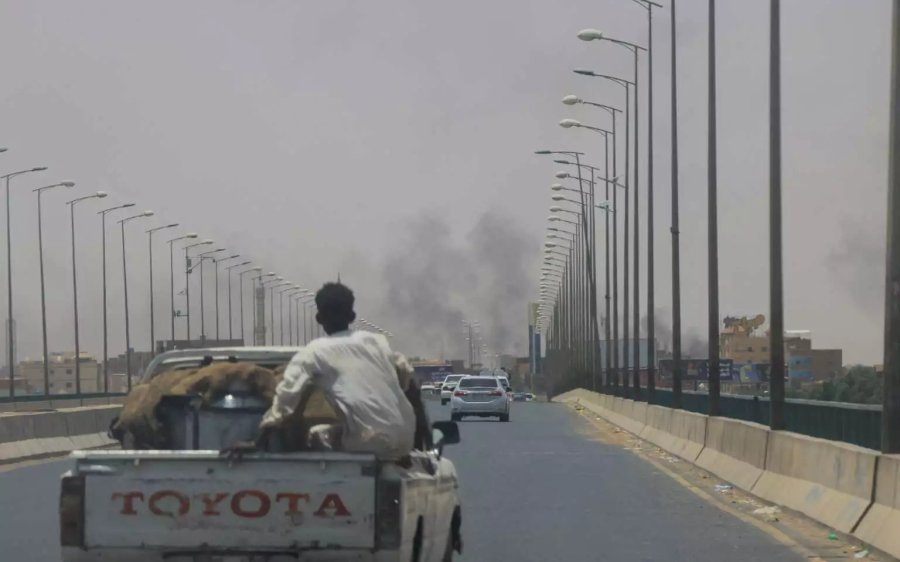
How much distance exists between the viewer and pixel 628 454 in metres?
36.9

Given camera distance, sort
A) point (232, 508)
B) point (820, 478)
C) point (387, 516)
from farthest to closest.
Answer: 1. point (820, 478)
2. point (232, 508)
3. point (387, 516)

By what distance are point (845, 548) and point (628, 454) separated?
64.9 feet

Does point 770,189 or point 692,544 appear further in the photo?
point 770,189

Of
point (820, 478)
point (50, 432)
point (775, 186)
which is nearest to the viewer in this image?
point (820, 478)

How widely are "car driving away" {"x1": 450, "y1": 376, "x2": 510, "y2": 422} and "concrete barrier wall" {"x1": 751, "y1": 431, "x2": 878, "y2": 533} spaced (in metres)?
37.0

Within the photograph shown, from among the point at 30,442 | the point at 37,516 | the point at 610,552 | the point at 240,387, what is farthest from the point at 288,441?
the point at 30,442

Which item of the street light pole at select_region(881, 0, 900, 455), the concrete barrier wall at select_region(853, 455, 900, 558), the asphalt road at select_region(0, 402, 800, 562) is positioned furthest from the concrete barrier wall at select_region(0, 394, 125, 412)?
the concrete barrier wall at select_region(853, 455, 900, 558)

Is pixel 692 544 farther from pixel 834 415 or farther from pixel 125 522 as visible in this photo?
pixel 125 522

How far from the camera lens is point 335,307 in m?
11.0

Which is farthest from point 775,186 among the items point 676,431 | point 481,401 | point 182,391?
point 481,401

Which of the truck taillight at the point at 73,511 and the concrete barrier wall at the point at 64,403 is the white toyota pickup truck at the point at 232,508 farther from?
the concrete barrier wall at the point at 64,403

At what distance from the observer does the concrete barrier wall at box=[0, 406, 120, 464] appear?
111 ft

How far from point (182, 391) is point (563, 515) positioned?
1019cm

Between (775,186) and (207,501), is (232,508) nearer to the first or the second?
(207,501)
